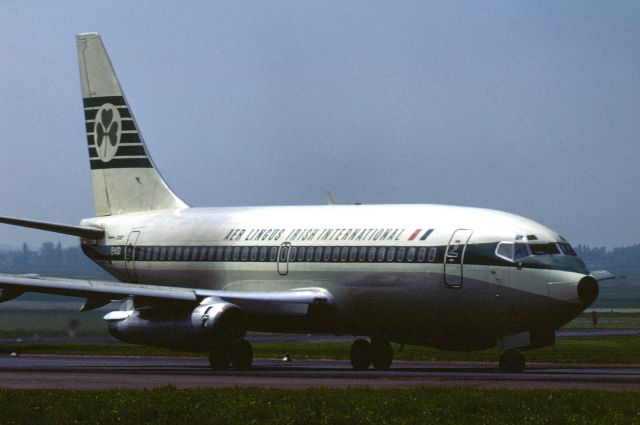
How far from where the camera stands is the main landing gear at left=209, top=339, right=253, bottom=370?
42062 millimetres

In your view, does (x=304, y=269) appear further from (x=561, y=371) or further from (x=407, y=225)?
(x=561, y=371)

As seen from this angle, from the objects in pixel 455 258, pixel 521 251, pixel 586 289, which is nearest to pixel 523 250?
pixel 521 251

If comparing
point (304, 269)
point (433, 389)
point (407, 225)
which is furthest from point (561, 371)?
point (433, 389)

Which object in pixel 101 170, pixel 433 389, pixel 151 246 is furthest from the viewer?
pixel 101 170

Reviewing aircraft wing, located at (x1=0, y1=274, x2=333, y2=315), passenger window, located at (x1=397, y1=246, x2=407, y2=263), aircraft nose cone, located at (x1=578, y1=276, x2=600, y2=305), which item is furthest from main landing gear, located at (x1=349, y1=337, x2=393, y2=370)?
aircraft nose cone, located at (x1=578, y1=276, x2=600, y2=305)

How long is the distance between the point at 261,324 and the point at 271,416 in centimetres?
1962

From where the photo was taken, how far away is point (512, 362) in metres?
39.4

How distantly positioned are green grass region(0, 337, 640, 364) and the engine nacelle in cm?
932

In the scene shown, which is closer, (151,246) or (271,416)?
(271,416)

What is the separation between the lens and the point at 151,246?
162ft

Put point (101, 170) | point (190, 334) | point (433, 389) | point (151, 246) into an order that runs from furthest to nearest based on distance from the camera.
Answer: point (101, 170) < point (151, 246) < point (190, 334) < point (433, 389)

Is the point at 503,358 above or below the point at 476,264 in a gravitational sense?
below

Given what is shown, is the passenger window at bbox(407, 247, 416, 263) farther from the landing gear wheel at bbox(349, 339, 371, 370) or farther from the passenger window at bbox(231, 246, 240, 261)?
the passenger window at bbox(231, 246, 240, 261)

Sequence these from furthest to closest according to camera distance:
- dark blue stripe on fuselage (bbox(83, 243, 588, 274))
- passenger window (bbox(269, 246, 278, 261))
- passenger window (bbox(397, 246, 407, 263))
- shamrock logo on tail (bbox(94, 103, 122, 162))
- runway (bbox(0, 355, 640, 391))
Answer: shamrock logo on tail (bbox(94, 103, 122, 162)) < passenger window (bbox(269, 246, 278, 261)) < passenger window (bbox(397, 246, 407, 263)) < dark blue stripe on fuselage (bbox(83, 243, 588, 274)) < runway (bbox(0, 355, 640, 391))
